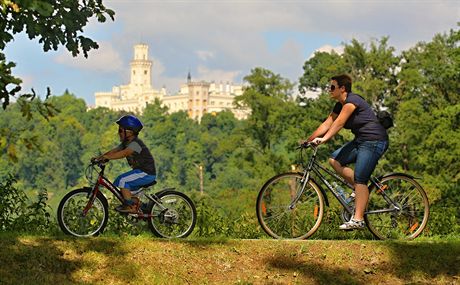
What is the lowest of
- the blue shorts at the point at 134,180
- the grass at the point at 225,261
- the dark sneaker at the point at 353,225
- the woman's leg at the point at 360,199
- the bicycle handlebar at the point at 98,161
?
the grass at the point at 225,261

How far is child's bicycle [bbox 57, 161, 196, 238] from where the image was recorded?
8.71m

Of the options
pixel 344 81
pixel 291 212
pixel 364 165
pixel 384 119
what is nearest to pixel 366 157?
pixel 364 165

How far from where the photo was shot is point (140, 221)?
29.9 feet

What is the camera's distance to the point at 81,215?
873cm

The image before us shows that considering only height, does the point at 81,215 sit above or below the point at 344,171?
below

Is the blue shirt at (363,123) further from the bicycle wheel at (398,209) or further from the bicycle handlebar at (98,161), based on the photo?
the bicycle handlebar at (98,161)

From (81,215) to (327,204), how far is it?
2604 mm

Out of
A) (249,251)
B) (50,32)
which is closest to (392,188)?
(249,251)

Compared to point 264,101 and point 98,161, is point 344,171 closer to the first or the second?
point 98,161

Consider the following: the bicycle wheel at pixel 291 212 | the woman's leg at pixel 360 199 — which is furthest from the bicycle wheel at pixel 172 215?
the woman's leg at pixel 360 199

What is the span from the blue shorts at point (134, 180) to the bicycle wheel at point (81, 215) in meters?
0.27

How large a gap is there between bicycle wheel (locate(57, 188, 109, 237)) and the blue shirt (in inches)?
108

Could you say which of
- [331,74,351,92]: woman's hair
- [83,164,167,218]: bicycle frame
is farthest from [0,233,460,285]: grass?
[331,74,351,92]: woman's hair

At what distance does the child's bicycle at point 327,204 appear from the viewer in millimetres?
8781
